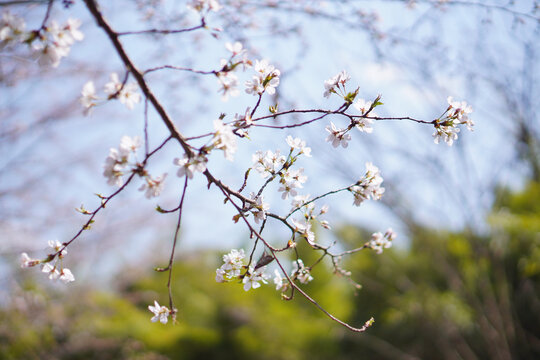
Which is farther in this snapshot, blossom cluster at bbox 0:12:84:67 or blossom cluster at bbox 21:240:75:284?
blossom cluster at bbox 21:240:75:284

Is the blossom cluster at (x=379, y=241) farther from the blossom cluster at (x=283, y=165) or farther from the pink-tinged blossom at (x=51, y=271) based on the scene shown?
the pink-tinged blossom at (x=51, y=271)

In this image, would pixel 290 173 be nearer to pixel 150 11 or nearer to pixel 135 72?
pixel 135 72

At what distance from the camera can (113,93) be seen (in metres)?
0.69

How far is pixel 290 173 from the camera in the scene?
0.85m

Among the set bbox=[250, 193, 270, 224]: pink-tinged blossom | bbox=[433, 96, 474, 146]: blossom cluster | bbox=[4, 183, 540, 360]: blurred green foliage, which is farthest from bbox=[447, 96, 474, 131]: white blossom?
bbox=[4, 183, 540, 360]: blurred green foliage

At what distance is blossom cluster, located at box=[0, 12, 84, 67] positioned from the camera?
1.99 feet

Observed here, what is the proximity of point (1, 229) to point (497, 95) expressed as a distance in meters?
4.18

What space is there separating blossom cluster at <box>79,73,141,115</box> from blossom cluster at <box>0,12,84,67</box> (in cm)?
7

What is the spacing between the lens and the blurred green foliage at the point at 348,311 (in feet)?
9.76

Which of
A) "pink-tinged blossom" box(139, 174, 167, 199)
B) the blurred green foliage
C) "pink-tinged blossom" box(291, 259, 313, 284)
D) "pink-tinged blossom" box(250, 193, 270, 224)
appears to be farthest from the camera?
Answer: the blurred green foliage

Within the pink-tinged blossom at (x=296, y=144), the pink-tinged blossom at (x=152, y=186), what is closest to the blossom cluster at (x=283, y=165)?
the pink-tinged blossom at (x=296, y=144)

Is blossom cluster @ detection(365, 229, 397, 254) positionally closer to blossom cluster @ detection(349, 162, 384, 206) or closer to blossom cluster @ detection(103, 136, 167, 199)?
blossom cluster @ detection(349, 162, 384, 206)

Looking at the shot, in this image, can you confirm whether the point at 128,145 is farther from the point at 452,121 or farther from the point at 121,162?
the point at 452,121

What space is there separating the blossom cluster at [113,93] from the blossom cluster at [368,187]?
569 millimetres
